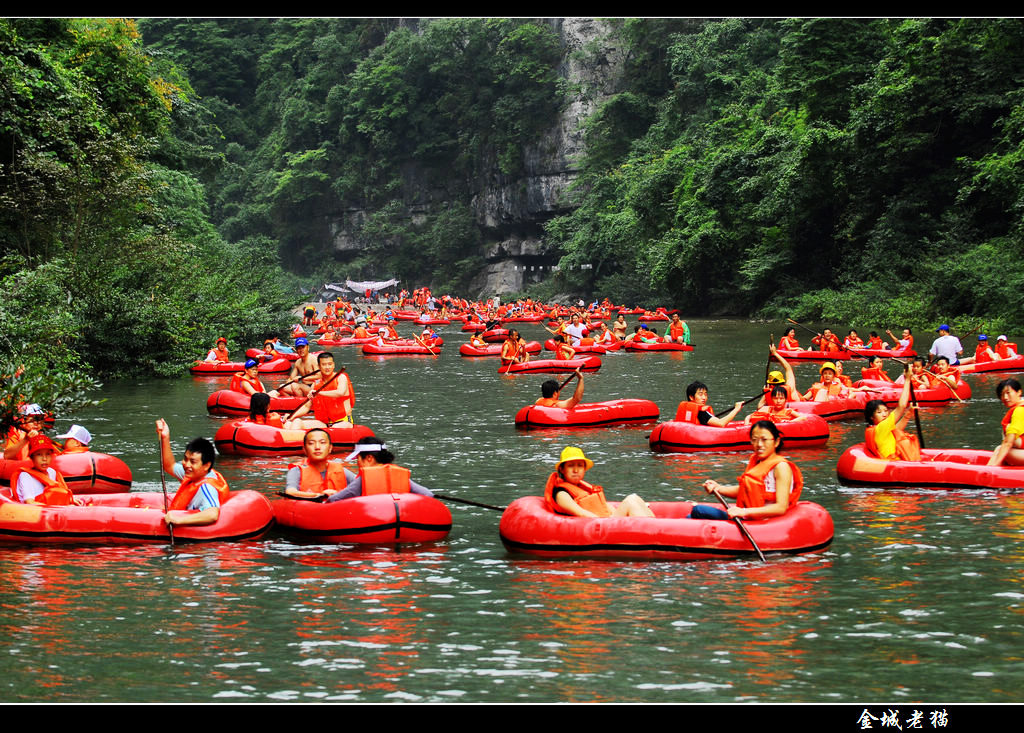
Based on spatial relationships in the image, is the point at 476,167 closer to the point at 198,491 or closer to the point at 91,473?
the point at 91,473

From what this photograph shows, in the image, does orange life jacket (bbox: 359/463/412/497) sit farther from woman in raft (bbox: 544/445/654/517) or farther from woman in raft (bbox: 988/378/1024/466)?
woman in raft (bbox: 988/378/1024/466)

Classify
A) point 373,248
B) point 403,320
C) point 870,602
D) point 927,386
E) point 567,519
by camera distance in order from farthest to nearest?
point 373,248 < point 403,320 < point 927,386 < point 567,519 < point 870,602

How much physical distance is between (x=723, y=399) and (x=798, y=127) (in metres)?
25.7

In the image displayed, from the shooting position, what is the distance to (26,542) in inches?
389

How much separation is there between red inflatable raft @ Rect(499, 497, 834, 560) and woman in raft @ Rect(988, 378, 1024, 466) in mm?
3081

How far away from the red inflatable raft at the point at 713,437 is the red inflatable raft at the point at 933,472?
6.54ft

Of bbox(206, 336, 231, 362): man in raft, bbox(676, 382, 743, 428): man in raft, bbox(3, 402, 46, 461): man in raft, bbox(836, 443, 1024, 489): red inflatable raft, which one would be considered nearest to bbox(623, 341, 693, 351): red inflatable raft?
bbox(206, 336, 231, 362): man in raft

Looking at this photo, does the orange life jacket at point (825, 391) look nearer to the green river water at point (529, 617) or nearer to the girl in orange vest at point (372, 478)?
the green river water at point (529, 617)

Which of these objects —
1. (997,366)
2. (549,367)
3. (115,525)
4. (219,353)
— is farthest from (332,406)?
(997,366)

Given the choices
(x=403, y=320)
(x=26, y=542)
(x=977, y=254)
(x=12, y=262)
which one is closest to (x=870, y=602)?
(x=26, y=542)

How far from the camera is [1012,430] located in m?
11.5

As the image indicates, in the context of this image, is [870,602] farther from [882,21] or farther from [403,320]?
[403,320]

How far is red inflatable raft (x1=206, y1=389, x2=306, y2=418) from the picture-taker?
17.5 m

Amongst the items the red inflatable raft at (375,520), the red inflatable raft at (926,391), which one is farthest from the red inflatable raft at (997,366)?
the red inflatable raft at (375,520)
